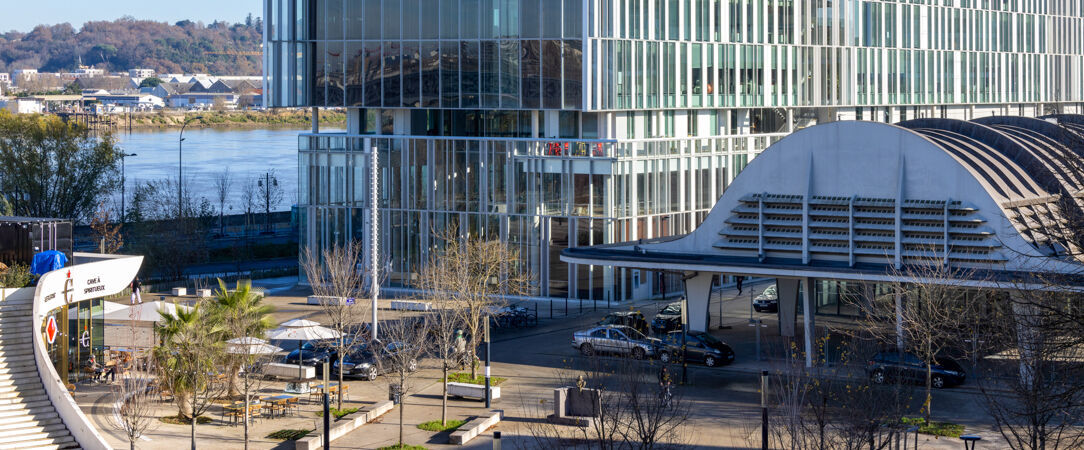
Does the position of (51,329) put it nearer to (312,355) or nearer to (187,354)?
(187,354)

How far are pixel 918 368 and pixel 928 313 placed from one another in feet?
10.8

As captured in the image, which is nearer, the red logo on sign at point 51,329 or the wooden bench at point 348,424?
the wooden bench at point 348,424

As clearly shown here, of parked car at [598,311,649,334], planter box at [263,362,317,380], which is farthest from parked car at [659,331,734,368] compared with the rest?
planter box at [263,362,317,380]

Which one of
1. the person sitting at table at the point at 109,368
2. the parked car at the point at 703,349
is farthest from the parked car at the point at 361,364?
the parked car at the point at 703,349

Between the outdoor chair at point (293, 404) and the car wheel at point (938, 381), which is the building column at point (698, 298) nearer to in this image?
the car wheel at point (938, 381)

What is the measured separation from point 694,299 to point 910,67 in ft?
149

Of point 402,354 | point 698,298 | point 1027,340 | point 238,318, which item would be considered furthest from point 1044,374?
point 238,318

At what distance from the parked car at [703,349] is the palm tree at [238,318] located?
12778 mm

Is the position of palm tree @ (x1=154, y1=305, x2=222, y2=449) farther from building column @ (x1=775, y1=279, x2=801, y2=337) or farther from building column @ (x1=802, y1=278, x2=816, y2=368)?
building column @ (x1=775, y1=279, x2=801, y2=337)

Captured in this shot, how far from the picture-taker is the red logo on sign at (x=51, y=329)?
4091 cm

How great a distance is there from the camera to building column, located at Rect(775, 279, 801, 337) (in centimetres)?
4816

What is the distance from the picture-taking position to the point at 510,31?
217 ft

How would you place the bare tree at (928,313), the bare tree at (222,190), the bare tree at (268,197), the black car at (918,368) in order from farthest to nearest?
the bare tree at (268,197) < the bare tree at (222,190) < the black car at (918,368) < the bare tree at (928,313)

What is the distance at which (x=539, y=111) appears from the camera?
67312mm
